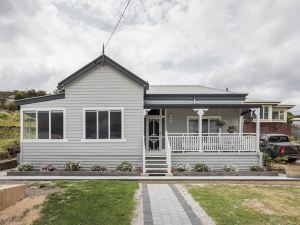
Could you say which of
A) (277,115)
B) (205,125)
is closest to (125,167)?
(205,125)

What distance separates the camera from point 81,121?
16000mm

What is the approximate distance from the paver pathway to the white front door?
6.55 metres

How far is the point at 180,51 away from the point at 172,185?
433 inches

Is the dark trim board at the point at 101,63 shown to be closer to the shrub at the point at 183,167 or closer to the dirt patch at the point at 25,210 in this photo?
the shrub at the point at 183,167

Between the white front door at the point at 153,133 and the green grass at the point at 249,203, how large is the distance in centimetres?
633

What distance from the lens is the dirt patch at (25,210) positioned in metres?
7.31

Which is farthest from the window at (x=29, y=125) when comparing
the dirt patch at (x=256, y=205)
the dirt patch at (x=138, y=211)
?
the dirt patch at (x=256, y=205)

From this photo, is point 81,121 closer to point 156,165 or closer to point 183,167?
point 156,165

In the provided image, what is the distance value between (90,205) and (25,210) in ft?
5.74

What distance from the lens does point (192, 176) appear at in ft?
47.0

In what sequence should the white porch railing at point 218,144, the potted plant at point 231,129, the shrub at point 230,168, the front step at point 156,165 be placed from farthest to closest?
the potted plant at point 231,129 < the white porch railing at point 218,144 < the shrub at point 230,168 < the front step at point 156,165

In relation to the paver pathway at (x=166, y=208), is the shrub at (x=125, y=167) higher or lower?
higher

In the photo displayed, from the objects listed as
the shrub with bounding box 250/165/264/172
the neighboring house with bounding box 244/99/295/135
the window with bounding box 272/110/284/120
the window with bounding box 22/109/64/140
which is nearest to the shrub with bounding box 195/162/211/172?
the shrub with bounding box 250/165/264/172

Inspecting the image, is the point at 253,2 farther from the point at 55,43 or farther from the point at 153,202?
the point at 55,43
